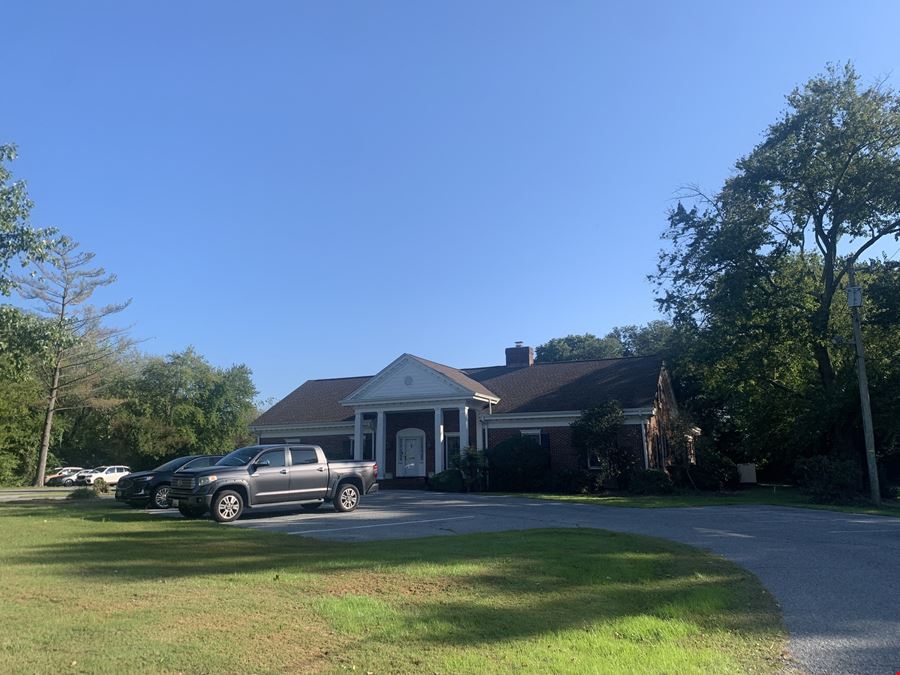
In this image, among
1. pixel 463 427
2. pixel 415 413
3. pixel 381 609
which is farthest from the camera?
pixel 415 413

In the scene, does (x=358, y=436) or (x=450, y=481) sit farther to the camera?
(x=358, y=436)

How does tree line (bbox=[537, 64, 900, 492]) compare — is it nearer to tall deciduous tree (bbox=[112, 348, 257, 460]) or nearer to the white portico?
the white portico

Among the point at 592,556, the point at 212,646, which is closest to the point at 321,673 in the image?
the point at 212,646

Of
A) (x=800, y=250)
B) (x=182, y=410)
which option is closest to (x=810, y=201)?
(x=800, y=250)

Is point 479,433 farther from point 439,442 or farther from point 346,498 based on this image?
point 346,498

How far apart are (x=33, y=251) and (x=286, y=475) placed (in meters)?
9.82

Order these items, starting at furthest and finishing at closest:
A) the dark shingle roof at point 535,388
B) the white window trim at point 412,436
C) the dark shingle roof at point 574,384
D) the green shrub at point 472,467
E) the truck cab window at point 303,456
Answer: the white window trim at point 412,436 → the dark shingle roof at point 535,388 → the dark shingle roof at point 574,384 → the green shrub at point 472,467 → the truck cab window at point 303,456

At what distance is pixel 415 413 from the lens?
110ft

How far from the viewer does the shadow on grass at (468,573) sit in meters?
6.43

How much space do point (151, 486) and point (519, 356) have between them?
24177 mm

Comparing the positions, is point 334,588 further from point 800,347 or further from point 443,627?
point 800,347

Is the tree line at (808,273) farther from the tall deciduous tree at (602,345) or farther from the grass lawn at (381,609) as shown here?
the tall deciduous tree at (602,345)

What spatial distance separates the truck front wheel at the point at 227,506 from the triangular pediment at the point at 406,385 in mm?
16192

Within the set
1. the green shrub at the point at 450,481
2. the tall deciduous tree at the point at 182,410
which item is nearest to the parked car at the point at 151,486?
the green shrub at the point at 450,481
